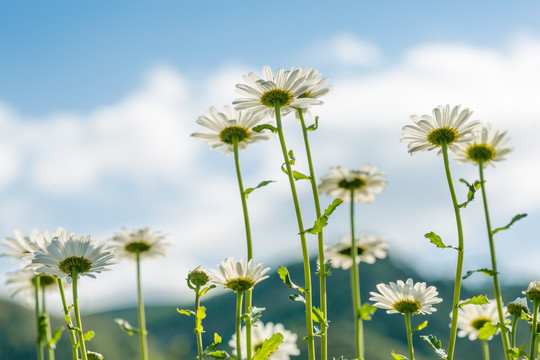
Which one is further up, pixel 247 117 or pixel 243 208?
pixel 247 117

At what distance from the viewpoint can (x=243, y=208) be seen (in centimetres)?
236

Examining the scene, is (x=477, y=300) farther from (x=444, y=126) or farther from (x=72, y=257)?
(x=72, y=257)

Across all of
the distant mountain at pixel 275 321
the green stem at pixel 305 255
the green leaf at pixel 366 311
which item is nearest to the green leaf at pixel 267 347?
the green stem at pixel 305 255

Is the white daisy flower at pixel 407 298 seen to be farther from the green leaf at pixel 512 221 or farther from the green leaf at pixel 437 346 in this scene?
the green leaf at pixel 512 221

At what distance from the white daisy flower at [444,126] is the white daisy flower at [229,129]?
713mm

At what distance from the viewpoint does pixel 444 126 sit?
2.50 meters

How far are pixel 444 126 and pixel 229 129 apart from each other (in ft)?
3.36

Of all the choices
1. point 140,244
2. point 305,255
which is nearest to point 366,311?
point 305,255

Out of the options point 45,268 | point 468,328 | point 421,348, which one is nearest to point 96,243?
point 45,268

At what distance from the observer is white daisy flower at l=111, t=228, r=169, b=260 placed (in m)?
3.88

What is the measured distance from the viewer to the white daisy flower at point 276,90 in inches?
96.0

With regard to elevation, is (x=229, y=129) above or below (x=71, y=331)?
above

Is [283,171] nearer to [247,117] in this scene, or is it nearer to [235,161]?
[235,161]

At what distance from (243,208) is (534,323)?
1.27 metres
